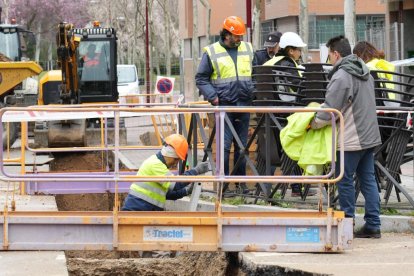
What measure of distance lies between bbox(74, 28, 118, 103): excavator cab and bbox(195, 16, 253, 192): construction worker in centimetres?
1711

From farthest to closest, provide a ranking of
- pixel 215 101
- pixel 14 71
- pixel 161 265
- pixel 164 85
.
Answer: pixel 164 85
pixel 14 71
pixel 215 101
pixel 161 265

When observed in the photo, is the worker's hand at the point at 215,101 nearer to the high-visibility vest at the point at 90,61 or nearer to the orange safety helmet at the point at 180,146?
the orange safety helmet at the point at 180,146

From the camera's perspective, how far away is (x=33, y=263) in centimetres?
987

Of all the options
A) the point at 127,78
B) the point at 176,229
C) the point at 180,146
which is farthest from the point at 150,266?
the point at 127,78

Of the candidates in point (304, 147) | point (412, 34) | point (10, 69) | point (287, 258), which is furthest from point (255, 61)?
point (412, 34)

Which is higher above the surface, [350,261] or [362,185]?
[362,185]

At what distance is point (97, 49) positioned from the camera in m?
30.2

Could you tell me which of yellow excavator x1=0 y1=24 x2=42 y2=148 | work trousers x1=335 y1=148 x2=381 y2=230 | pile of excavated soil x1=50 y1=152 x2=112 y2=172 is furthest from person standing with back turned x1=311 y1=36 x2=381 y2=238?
pile of excavated soil x1=50 y1=152 x2=112 y2=172

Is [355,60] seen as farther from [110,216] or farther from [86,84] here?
[86,84]

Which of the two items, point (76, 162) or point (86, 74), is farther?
point (86, 74)

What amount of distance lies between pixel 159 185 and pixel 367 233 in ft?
7.25

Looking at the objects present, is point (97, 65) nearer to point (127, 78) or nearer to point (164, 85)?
point (164, 85)

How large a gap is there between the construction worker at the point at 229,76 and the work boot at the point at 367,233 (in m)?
2.29

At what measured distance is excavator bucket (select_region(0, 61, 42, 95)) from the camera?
2297 cm
